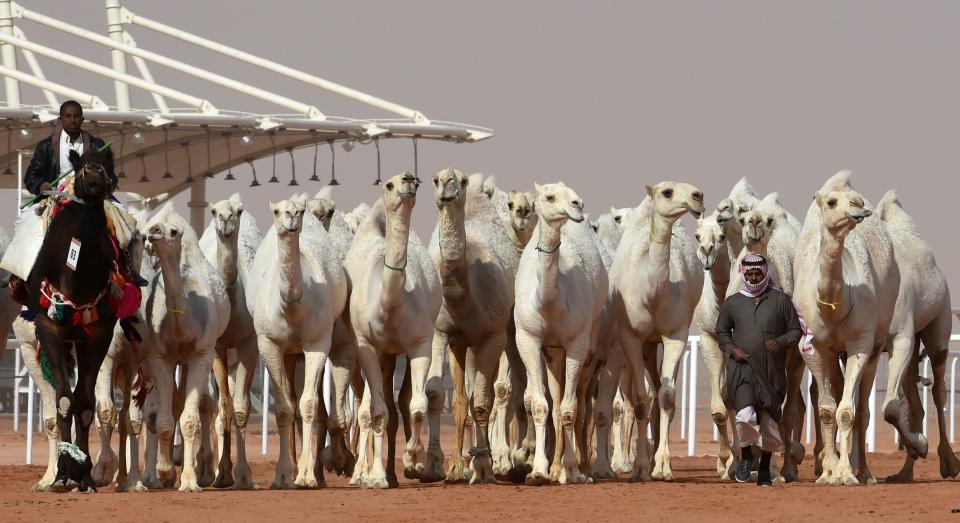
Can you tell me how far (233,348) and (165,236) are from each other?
→ 250cm

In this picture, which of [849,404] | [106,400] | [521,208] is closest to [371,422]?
[106,400]

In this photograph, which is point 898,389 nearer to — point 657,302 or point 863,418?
point 863,418

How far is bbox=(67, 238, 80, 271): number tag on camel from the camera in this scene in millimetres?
13289

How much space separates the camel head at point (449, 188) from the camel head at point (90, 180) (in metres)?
2.76

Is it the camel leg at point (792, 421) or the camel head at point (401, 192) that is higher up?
the camel head at point (401, 192)

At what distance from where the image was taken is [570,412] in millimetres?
15102

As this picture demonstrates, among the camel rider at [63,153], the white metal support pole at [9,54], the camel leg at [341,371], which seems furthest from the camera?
the white metal support pole at [9,54]

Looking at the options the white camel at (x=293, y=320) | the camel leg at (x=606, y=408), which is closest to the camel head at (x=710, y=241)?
the camel leg at (x=606, y=408)

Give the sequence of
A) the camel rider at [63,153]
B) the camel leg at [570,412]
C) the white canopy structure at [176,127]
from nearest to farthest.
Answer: the camel rider at [63,153], the camel leg at [570,412], the white canopy structure at [176,127]

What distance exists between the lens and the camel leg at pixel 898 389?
15.0 metres

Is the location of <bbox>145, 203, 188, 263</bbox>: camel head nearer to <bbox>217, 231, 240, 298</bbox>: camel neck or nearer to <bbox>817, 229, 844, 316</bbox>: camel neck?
<bbox>217, 231, 240, 298</bbox>: camel neck

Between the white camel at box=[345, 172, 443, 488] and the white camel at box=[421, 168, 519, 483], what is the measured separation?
237mm

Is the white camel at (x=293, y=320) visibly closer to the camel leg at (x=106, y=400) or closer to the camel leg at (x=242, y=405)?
the camel leg at (x=242, y=405)

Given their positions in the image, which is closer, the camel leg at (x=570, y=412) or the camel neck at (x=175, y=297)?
the camel neck at (x=175, y=297)
